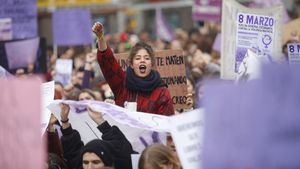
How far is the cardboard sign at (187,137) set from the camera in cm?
434

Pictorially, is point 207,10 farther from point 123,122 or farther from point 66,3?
point 66,3

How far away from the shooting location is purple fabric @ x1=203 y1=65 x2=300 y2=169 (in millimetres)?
3717

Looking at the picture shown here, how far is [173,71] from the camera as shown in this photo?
8.37 m

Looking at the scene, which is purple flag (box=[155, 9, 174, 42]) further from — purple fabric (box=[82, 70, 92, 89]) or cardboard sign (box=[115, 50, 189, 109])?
cardboard sign (box=[115, 50, 189, 109])

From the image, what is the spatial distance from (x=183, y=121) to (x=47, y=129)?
7.28 feet

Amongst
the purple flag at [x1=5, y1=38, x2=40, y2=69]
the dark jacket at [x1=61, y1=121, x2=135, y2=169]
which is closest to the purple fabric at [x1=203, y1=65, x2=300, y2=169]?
the dark jacket at [x1=61, y1=121, x2=135, y2=169]

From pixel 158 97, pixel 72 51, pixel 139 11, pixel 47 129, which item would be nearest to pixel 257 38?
pixel 158 97

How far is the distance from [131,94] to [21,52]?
137 inches

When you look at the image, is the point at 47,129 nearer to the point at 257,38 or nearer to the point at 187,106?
the point at 187,106

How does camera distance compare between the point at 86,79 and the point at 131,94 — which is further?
the point at 86,79

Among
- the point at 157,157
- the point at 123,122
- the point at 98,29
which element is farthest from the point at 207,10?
the point at 157,157

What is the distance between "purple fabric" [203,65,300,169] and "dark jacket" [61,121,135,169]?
1828mm

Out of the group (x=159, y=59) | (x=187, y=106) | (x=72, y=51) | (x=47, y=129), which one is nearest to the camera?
(x=47, y=129)

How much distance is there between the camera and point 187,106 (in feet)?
25.3
